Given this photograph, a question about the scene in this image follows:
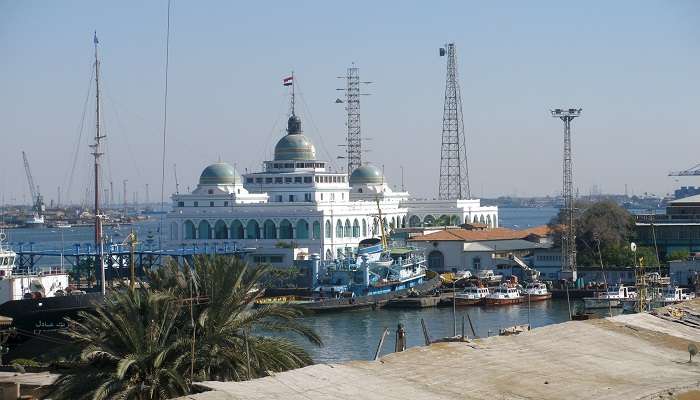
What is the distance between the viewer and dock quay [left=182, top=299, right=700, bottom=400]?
887 inches

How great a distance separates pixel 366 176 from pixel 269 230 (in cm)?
1505

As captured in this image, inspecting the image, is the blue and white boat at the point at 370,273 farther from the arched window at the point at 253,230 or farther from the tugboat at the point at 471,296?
the arched window at the point at 253,230

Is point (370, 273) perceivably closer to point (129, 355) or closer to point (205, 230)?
point (205, 230)

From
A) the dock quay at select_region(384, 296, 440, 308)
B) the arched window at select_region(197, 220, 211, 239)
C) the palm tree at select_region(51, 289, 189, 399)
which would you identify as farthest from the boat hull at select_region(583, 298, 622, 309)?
the palm tree at select_region(51, 289, 189, 399)

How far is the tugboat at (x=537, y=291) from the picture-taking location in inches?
2699

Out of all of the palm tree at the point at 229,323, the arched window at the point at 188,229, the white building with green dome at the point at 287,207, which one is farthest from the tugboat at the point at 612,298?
the palm tree at the point at 229,323

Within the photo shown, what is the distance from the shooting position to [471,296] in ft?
220

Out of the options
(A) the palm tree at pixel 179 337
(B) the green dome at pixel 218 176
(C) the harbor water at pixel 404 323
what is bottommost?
(C) the harbor water at pixel 404 323

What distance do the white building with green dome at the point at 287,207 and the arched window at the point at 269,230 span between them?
60mm

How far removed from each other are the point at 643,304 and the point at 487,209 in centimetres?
5779

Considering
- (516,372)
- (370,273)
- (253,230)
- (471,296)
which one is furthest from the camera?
(253,230)

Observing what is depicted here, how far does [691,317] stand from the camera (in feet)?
124

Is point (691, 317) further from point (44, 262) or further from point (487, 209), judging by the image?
point (44, 262)

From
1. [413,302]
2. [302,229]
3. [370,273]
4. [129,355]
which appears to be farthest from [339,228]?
[129,355]
